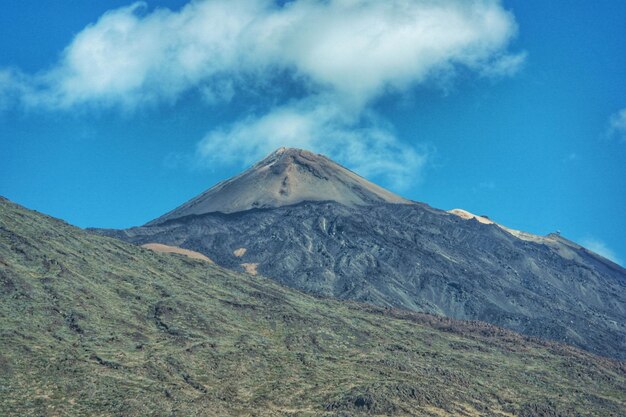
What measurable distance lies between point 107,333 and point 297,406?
26.4 meters

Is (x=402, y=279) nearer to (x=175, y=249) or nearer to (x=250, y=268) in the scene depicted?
(x=250, y=268)

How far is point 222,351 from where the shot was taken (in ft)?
335

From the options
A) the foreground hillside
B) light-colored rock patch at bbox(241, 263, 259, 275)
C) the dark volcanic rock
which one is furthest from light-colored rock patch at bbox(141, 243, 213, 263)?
the foreground hillside

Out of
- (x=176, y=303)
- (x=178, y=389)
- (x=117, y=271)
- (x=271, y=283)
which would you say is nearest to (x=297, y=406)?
(x=178, y=389)

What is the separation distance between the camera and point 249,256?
18675cm

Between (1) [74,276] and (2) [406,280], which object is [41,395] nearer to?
(1) [74,276]

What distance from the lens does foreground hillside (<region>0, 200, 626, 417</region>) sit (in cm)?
8431

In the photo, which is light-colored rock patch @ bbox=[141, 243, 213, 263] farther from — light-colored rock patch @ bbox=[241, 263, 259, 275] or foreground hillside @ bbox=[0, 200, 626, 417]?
foreground hillside @ bbox=[0, 200, 626, 417]

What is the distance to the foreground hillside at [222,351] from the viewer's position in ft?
277

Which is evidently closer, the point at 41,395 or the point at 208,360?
the point at 41,395

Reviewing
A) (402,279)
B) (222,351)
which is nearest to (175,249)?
(402,279)

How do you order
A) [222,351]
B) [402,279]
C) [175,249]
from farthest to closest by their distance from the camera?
[175,249]
[402,279]
[222,351]

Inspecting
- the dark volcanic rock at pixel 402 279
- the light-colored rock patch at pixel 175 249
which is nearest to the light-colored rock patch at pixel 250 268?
the dark volcanic rock at pixel 402 279

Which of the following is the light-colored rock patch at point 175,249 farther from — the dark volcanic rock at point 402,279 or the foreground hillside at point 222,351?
the foreground hillside at point 222,351
